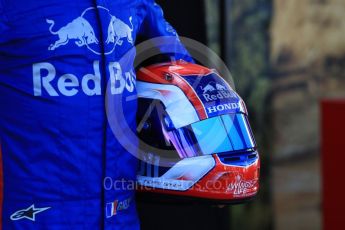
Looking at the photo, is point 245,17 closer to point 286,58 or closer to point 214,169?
point 286,58

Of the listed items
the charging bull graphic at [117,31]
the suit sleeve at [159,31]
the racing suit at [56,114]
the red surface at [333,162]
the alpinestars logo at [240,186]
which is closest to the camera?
the racing suit at [56,114]

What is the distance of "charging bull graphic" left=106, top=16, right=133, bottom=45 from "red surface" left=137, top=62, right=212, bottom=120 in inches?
6.4

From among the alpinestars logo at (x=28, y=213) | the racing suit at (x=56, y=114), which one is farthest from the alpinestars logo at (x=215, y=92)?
the alpinestars logo at (x=28, y=213)

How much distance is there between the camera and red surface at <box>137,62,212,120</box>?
6.82 feet

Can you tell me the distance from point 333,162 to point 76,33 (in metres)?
2.22

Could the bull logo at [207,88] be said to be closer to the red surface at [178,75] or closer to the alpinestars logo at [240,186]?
the red surface at [178,75]

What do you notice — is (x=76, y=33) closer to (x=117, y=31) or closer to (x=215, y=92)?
(x=117, y=31)

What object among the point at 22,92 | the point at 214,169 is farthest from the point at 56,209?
the point at 214,169

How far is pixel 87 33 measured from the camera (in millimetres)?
1909

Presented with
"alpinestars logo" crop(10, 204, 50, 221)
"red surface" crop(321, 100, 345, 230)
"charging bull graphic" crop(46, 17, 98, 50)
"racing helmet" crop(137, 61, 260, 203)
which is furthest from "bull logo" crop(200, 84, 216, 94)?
"red surface" crop(321, 100, 345, 230)

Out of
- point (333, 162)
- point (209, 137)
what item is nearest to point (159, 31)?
point (209, 137)

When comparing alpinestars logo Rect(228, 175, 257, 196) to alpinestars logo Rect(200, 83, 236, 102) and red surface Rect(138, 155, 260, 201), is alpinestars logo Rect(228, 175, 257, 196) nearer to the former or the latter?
red surface Rect(138, 155, 260, 201)

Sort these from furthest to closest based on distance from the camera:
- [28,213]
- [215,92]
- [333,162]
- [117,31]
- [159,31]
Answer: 1. [333,162]
2. [159,31]
3. [215,92]
4. [117,31]
5. [28,213]

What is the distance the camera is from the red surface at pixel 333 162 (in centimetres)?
371
